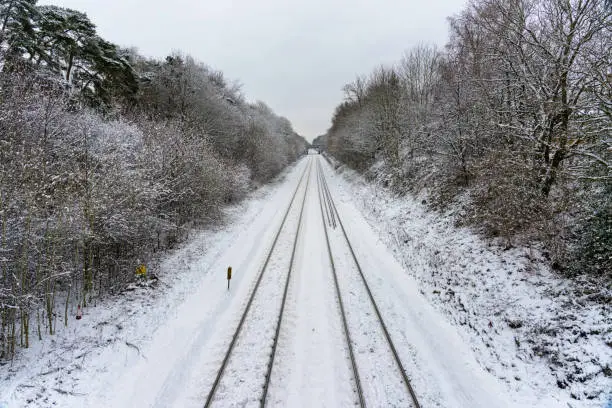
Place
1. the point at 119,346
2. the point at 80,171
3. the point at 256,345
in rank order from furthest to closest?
the point at 80,171 < the point at 256,345 < the point at 119,346

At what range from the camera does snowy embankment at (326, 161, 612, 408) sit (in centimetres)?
618

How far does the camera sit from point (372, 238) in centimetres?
1753

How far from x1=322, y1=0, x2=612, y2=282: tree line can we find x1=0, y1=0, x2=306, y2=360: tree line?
1280cm

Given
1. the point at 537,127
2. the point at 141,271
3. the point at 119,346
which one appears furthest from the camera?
the point at 141,271

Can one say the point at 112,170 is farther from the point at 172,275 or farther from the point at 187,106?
the point at 187,106

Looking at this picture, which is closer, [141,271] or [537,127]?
[537,127]

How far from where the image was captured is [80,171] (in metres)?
10.1

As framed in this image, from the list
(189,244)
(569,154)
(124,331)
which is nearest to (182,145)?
(189,244)

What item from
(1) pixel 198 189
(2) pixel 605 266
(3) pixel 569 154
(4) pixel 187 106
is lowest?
(2) pixel 605 266

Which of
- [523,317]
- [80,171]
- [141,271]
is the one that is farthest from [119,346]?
[523,317]

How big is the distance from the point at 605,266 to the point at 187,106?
30647 millimetres

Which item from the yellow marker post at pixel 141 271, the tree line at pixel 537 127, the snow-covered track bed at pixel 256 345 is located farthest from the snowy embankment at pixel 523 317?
the yellow marker post at pixel 141 271

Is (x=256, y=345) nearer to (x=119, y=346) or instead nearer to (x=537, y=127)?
(x=119, y=346)

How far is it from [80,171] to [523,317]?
45.3ft
